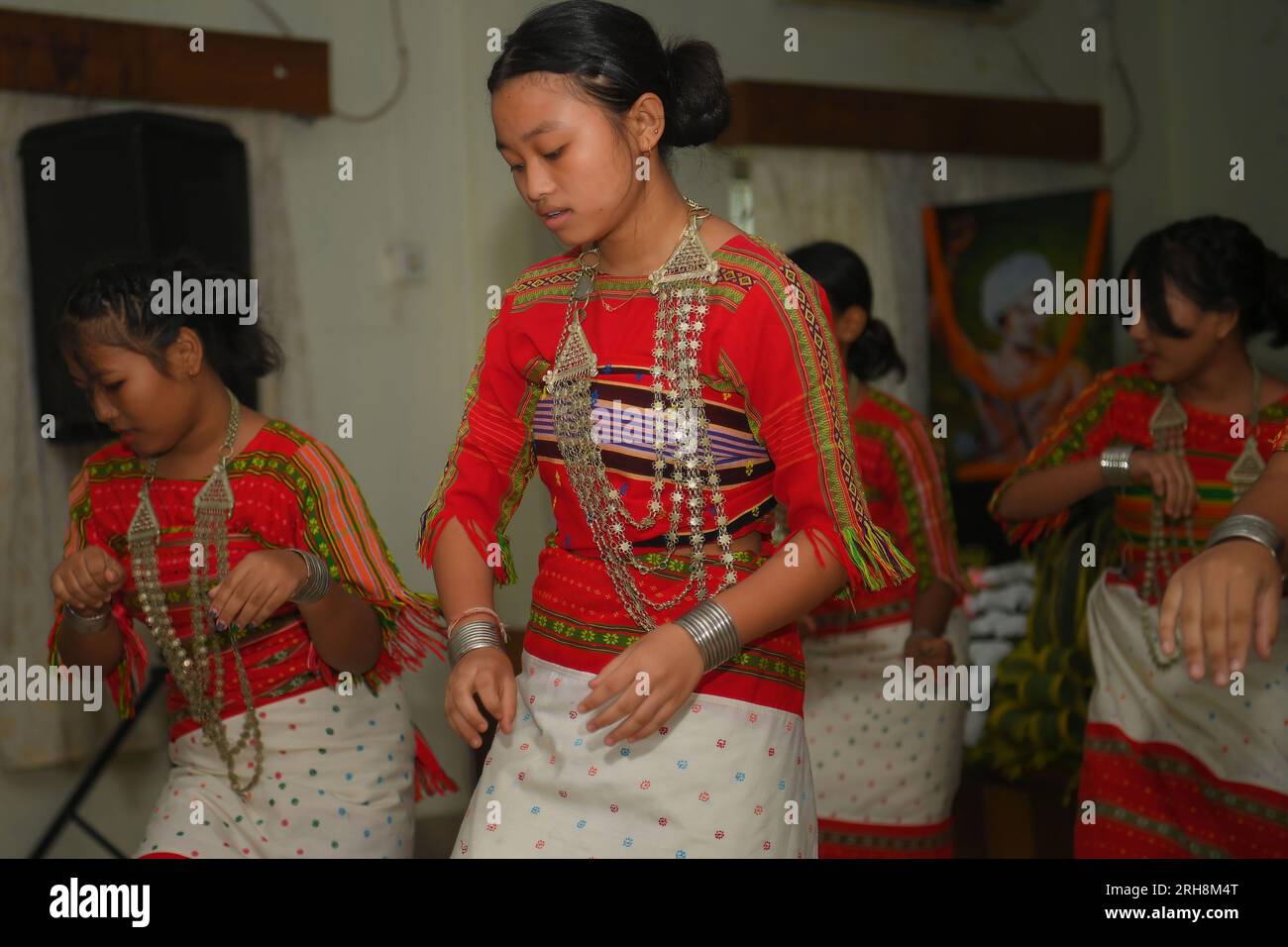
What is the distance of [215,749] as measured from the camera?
2160 mm

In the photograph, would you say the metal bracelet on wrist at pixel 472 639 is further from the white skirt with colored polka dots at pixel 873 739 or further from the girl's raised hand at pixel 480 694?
the white skirt with colored polka dots at pixel 873 739

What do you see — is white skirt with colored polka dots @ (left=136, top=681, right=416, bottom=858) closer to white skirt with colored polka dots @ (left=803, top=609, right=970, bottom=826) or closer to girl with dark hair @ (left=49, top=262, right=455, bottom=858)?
girl with dark hair @ (left=49, top=262, right=455, bottom=858)

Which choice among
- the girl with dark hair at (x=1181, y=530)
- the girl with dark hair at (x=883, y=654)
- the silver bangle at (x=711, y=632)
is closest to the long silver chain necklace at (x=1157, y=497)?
the girl with dark hair at (x=1181, y=530)

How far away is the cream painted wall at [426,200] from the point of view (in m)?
4.42

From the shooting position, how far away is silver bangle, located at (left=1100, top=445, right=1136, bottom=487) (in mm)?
2551

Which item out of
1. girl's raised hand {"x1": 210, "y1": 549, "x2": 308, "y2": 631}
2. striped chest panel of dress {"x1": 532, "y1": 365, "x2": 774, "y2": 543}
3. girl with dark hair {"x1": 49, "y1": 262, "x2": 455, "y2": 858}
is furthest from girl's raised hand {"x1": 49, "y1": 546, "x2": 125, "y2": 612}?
striped chest panel of dress {"x1": 532, "y1": 365, "x2": 774, "y2": 543}

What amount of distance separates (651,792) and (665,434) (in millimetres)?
399

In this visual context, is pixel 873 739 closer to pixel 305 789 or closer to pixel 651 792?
pixel 305 789

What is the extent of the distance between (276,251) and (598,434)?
3.06 metres

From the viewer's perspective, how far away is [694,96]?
163 centimetres

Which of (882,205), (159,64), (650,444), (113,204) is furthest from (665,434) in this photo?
(882,205)

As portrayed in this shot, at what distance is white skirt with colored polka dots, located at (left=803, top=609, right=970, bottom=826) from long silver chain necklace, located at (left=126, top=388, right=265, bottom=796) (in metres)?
1.36
